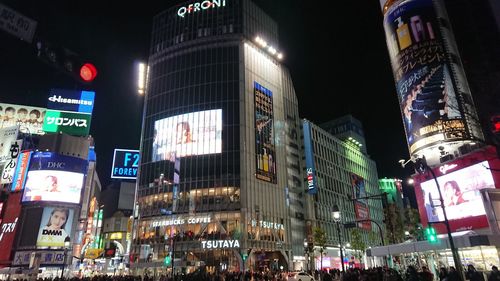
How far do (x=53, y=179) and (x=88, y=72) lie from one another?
5738cm

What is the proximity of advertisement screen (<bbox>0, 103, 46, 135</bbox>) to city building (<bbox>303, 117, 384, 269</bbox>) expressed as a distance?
62.4 metres

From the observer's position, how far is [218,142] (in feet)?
204

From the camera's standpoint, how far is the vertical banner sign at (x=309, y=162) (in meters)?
73.6

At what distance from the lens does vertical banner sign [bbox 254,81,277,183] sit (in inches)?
2522

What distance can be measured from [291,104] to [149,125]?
32.2 m

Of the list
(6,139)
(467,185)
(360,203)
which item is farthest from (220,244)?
(360,203)

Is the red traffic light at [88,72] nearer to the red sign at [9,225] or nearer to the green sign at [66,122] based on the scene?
the red sign at [9,225]

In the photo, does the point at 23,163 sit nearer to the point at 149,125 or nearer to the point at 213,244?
the point at 149,125

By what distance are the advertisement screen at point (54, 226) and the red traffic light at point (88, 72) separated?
57534mm

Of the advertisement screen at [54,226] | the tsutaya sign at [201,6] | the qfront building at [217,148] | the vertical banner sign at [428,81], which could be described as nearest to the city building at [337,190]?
the qfront building at [217,148]

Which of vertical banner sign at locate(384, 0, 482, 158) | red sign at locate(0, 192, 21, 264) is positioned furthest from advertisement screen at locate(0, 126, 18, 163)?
vertical banner sign at locate(384, 0, 482, 158)

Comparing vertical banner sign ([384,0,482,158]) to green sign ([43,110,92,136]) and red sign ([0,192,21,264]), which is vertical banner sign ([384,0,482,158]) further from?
red sign ([0,192,21,264])

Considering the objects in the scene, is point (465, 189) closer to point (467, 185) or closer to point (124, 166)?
point (467, 185)

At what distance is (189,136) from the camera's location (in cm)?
6291
